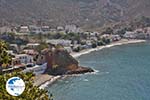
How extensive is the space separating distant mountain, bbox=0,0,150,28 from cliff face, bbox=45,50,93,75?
8490 centimetres

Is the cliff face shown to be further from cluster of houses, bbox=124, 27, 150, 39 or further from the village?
cluster of houses, bbox=124, 27, 150, 39

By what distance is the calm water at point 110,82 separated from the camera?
2050 inches

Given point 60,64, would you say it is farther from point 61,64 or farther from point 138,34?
point 138,34

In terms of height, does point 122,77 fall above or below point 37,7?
below

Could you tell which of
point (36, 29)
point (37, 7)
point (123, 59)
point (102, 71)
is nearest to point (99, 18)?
point (37, 7)

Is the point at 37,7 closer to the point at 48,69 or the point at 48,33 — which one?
the point at 48,33

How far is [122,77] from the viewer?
221 feet

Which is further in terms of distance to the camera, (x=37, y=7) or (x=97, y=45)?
(x=37, y=7)

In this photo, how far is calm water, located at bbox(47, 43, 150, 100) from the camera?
2050 inches

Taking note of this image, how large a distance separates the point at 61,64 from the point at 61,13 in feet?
382

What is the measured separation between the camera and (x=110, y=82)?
204 feet

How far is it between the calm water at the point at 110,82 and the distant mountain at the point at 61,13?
73.5m

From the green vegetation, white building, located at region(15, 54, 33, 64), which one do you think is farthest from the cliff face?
the green vegetation

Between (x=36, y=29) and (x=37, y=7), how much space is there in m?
45.2
